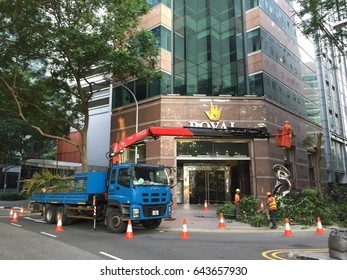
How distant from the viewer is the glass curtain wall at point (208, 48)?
26.0 meters

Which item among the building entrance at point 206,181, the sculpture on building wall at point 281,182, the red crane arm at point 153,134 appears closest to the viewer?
the red crane arm at point 153,134

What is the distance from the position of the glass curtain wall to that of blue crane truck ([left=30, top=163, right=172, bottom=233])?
45.1 ft

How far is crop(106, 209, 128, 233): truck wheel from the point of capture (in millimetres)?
12328

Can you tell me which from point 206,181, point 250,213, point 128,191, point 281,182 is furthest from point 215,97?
point 128,191

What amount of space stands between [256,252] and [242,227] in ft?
18.8

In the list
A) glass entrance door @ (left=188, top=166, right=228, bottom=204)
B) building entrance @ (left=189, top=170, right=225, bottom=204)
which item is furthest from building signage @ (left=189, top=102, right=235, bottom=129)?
building entrance @ (left=189, top=170, right=225, bottom=204)

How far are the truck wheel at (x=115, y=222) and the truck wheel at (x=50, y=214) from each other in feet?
13.5

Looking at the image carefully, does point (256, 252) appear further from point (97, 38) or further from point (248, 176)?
point (248, 176)

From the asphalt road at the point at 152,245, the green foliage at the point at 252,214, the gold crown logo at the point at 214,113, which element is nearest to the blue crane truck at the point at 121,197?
the asphalt road at the point at 152,245

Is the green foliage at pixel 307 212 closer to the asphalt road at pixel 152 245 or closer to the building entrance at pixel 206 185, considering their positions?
the asphalt road at pixel 152 245

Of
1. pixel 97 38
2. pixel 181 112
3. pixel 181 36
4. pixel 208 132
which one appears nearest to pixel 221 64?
pixel 181 36

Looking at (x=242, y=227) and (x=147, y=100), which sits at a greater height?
(x=147, y=100)

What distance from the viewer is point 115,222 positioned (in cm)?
1263
